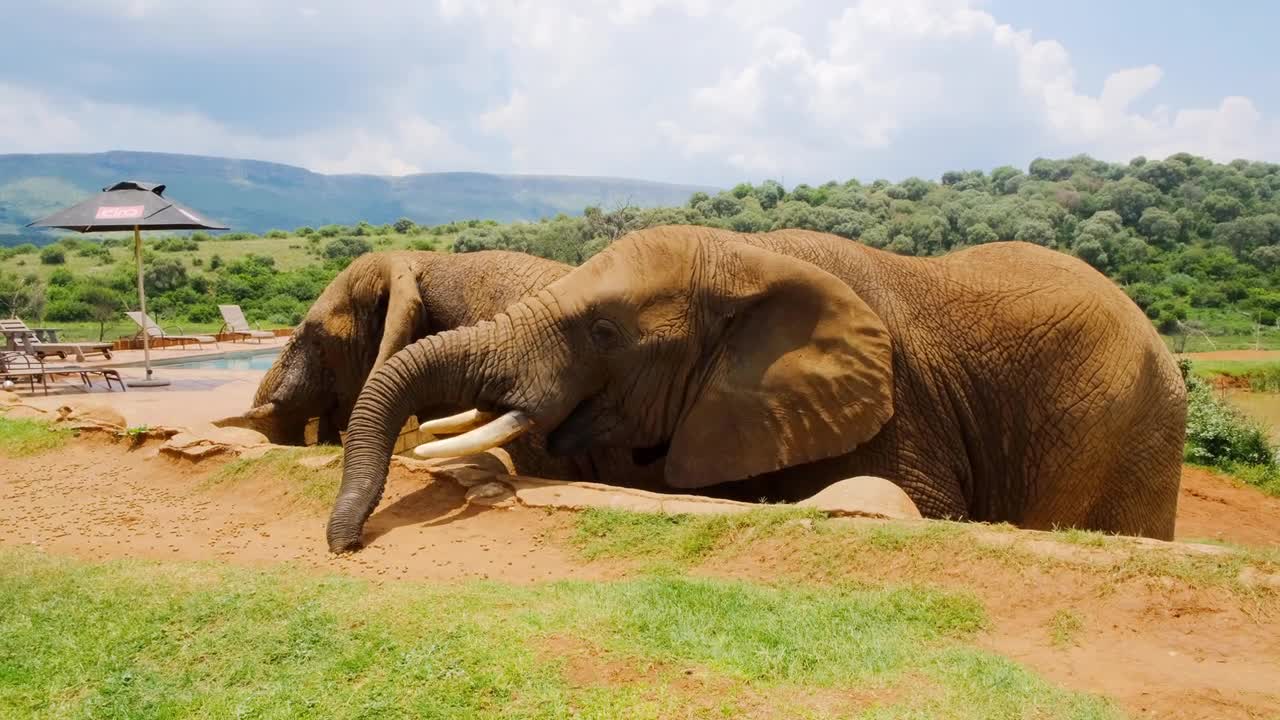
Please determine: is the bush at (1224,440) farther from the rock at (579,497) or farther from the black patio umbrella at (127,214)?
the black patio umbrella at (127,214)

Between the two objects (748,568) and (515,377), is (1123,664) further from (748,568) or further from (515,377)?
(515,377)

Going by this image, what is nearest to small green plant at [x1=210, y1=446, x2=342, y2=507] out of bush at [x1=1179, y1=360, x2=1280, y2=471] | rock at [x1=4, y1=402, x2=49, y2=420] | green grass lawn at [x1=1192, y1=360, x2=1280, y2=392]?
rock at [x1=4, y1=402, x2=49, y2=420]

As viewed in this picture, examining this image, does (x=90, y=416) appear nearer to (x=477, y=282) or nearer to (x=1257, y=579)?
(x=477, y=282)

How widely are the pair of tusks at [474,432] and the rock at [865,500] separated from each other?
1.82 metres

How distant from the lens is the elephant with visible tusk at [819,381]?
21.8ft

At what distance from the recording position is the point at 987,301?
7191 mm

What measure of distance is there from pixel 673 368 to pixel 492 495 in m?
1.41

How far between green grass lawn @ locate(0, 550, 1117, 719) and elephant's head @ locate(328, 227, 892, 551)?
5.81 ft

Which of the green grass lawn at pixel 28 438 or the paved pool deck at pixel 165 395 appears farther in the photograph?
the paved pool deck at pixel 165 395

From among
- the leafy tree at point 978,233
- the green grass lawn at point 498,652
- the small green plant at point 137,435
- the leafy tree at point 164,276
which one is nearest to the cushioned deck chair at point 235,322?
the leafy tree at point 164,276

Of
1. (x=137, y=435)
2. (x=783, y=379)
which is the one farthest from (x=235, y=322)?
(x=783, y=379)

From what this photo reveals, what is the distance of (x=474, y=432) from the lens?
255 inches

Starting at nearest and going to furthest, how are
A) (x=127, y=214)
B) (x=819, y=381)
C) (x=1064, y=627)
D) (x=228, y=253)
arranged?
1. (x=1064, y=627)
2. (x=819, y=381)
3. (x=127, y=214)
4. (x=228, y=253)

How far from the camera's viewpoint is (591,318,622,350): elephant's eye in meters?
6.74
